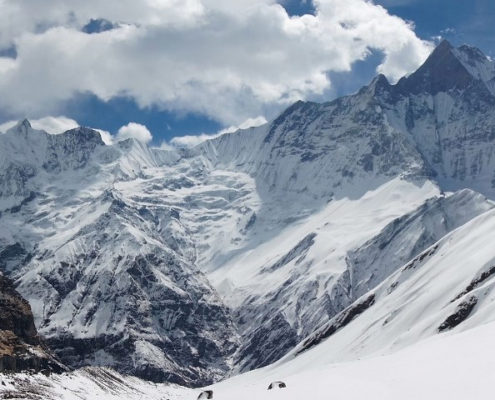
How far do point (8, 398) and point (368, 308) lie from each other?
90.1m

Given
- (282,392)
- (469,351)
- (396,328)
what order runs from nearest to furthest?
(282,392), (469,351), (396,328)

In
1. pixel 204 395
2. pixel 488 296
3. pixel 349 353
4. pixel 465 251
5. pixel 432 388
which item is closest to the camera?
pixel 432 388

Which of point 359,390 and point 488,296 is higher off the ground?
point 359,390

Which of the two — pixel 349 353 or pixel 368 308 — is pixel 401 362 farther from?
pixel 368 308

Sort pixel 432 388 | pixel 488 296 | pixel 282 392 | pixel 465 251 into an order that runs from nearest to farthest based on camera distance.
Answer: pixel 432 388
pixel 282 392
pixel 488 296
pixel 465 251

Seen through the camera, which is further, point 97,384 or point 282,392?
point 97,384

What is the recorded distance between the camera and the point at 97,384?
187625mm

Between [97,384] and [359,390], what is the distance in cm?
15978

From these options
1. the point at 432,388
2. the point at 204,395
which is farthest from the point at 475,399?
the point at 204,395

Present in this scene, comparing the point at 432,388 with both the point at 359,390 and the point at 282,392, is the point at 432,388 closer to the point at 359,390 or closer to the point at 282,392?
the point at 359,390

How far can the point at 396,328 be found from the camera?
428ft

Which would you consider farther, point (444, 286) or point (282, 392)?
point (444, 286)

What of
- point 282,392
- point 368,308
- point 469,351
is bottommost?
point 368,308

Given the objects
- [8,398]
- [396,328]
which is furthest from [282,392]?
[396,328]
